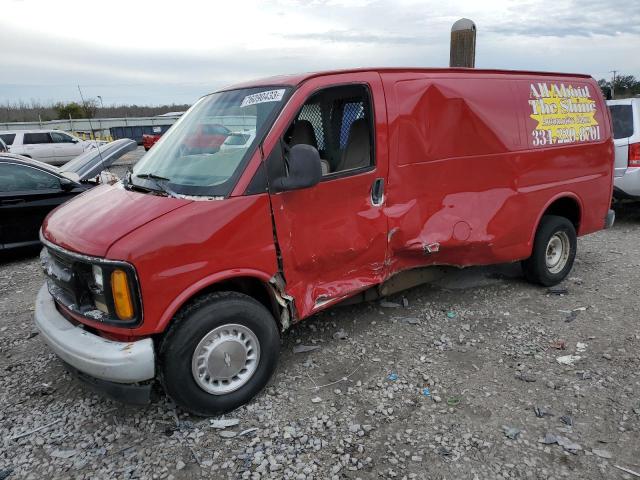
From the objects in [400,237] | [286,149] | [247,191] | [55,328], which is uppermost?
[286,149]

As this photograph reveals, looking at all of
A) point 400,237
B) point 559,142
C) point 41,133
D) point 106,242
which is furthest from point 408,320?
point 41,133

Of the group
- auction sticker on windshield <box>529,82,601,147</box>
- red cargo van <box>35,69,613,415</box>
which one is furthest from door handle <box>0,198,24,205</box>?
auction sticker on windshield <box>529,82,601,147</box>

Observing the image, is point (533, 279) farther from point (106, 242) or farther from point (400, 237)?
point (106, 242)

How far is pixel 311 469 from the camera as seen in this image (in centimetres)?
270

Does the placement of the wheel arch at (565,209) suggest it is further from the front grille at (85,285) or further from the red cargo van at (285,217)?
the front grille at (85,285)

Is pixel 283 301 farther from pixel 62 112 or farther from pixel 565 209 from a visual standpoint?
pixel 62 112

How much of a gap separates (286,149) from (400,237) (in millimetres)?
1263

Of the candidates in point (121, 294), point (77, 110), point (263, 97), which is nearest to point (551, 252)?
point (263, 97)

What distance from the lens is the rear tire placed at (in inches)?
196

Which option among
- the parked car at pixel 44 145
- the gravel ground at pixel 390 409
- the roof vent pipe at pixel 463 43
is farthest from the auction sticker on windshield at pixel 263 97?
the parked car at pixel 44 145

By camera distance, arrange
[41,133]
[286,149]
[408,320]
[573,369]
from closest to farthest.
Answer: [286,149] < [573,369] < [408,320] < [41,133]

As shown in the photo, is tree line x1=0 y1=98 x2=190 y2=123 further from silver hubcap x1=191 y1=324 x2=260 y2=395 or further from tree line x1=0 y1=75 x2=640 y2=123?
silver hubcap x1=191 y1=324 x2=260 y2=395

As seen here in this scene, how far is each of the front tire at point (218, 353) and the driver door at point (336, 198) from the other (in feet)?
1.24

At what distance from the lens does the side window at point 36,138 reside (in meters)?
18.7
